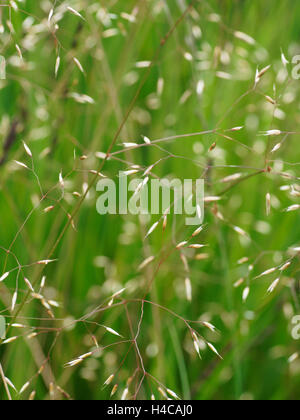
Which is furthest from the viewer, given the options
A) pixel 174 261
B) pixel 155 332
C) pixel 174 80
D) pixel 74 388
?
pixel 174 80

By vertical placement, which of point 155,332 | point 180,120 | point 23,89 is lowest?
point 155,332

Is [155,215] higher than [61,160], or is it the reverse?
[61,160]

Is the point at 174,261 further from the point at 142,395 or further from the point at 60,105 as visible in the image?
the point at 60,105

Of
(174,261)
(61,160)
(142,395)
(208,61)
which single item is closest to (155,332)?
(142,395)

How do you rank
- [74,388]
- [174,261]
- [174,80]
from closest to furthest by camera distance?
[74,388]
[174,261]
[174,80]

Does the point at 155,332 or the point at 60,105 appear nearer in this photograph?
the point at 155,332

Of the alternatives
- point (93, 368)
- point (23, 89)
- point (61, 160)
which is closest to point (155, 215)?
point (61, 160)
